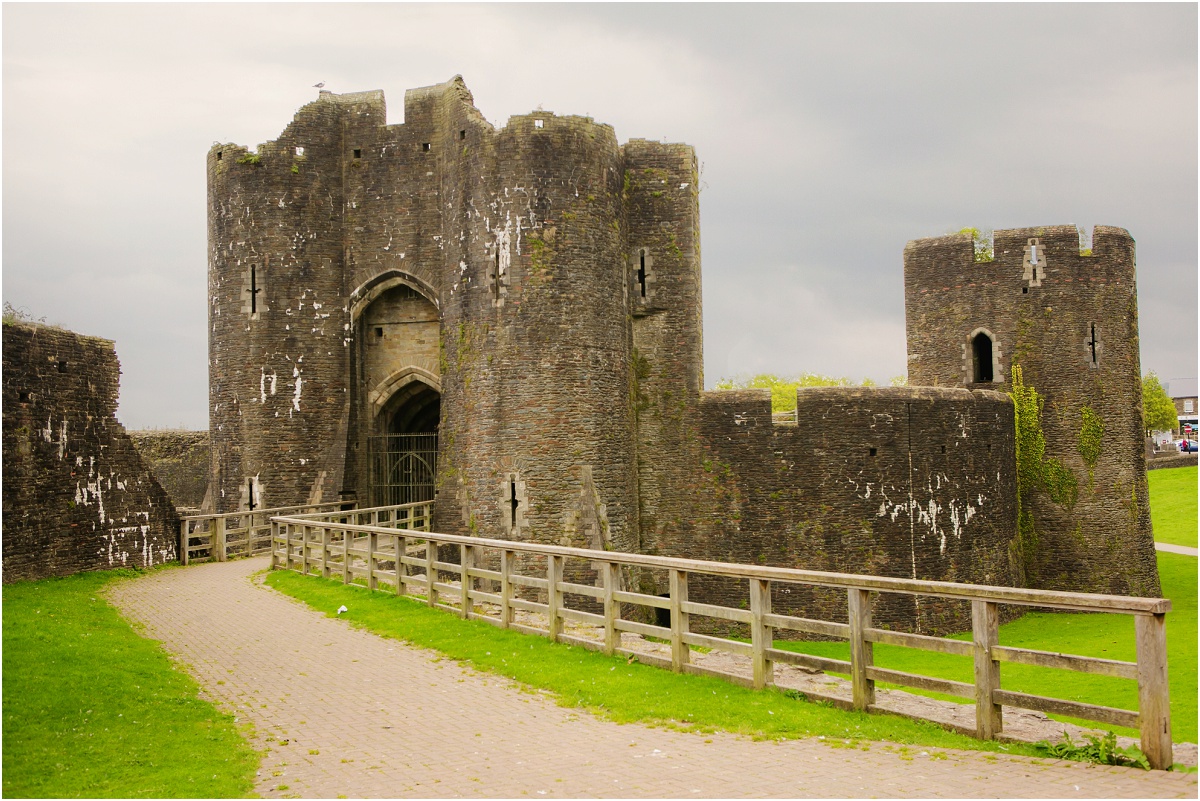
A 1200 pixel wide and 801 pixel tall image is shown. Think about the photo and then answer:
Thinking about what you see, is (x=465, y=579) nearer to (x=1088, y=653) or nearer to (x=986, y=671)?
(x=986, y=671)

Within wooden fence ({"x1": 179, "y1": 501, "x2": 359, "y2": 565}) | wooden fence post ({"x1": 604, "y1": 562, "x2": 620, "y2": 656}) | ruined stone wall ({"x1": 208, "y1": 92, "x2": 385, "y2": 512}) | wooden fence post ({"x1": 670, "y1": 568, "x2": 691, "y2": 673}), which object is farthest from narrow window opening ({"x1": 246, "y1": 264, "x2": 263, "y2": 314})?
Answer: wooden fence post ({"x1": 670, "y1": 568, "x2": 691, "y2": 673})

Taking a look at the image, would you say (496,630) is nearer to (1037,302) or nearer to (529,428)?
(529,428)

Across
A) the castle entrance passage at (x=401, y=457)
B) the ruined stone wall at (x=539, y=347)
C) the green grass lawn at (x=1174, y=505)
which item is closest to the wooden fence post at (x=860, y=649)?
the ruined stone wall at (x=539, y=347)

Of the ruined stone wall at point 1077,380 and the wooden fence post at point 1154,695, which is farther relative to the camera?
the ruined stone wall at point 1077,380

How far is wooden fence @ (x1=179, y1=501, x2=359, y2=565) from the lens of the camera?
1875 cm

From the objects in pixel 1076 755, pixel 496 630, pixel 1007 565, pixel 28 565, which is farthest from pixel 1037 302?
pixel 28 565

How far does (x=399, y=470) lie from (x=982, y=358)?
14.4 m

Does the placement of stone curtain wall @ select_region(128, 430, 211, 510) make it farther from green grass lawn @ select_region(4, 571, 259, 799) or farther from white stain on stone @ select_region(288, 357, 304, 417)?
green grass lawn @ select_region(4, 571, 259, 799)

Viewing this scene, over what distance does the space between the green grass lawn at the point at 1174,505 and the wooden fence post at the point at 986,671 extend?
33.4 meters

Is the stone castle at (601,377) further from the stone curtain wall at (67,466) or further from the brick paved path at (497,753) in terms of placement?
the brick paved path at (497,753)

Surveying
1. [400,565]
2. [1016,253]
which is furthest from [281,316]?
[1016,253]

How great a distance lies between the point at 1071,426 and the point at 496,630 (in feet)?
59.0

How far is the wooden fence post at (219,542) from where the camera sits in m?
19.4

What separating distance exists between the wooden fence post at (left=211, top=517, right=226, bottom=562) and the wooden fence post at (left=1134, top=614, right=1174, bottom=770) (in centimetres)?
1668
